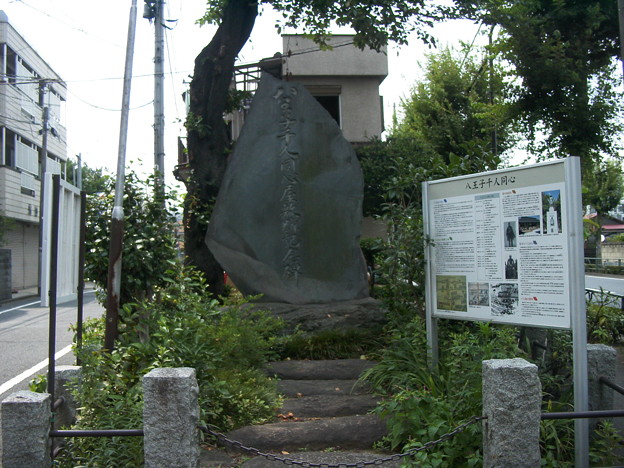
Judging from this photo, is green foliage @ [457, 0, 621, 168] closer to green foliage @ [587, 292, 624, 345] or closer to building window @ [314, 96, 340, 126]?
green foliage @ [587, 292, 624, 345]

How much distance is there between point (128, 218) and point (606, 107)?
1009cm

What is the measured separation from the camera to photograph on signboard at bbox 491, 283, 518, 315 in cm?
498

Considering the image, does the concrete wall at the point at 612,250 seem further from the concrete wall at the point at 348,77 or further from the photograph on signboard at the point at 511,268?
the photograph on signboard at the point at 511,268

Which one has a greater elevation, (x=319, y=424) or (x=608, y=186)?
(x=608, y=186)

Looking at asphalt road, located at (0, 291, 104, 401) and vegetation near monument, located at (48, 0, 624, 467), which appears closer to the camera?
vegetation near monument, located at (48, 0, 624, 467)

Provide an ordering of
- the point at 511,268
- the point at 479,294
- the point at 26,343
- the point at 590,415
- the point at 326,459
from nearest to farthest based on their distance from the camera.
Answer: the point at 590,415
the point at 326,459
the point at 511,268
the point at 479,294
the point at 26,343

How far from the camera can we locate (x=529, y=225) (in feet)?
16.1

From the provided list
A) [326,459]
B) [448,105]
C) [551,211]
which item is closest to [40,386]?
Result: [326,459]

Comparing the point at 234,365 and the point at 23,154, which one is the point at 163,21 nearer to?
the point at 234,365

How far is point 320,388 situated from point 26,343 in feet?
27.9

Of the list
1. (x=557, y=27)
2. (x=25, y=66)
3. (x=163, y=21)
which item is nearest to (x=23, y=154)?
(x=25, y=66)

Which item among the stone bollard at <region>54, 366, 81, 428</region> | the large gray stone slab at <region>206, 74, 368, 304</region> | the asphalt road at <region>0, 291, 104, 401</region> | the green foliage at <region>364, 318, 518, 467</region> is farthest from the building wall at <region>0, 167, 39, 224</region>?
the green foliage at <region>364, 318, 518, 467</region>

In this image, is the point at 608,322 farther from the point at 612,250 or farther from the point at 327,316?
the point at 612,250

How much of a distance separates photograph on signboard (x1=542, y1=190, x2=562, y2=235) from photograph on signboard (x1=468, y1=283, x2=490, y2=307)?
2.52ft
